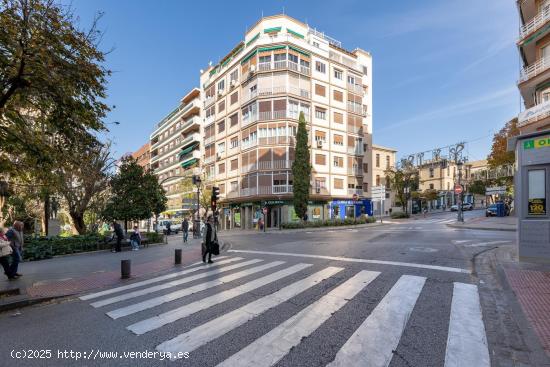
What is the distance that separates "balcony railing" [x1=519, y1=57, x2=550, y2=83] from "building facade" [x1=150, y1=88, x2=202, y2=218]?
38804 millimetres

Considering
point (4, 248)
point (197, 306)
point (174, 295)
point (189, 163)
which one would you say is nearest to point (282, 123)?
point (189, 163)

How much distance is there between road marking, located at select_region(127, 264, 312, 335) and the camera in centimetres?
464

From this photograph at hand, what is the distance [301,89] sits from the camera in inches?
1351

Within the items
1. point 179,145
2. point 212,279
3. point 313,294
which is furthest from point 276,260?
point 179,145

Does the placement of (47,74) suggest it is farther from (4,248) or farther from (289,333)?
(289,333)

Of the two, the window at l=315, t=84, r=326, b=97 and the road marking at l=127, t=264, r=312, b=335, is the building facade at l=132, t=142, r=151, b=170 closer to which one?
the window at l=315, t=84, r=326, b=97

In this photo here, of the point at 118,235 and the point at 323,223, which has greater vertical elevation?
the point at 118,235

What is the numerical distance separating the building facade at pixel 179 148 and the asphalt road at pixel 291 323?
130 feet

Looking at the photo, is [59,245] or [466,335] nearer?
[466,335]

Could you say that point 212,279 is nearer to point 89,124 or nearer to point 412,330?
point 412,330

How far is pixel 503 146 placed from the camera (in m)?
36.4

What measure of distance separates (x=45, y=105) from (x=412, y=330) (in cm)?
999

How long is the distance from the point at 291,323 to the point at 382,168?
49427 mm

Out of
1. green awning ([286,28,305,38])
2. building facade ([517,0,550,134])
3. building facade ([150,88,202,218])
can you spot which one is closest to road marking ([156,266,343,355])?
building facade ([517,0,550,134])
